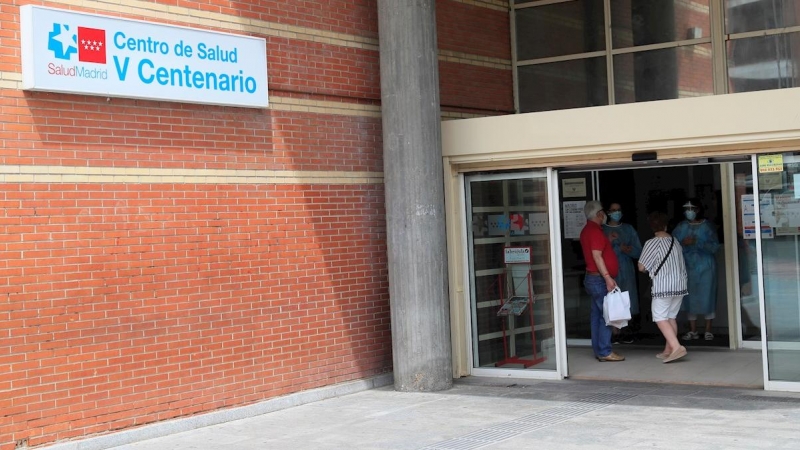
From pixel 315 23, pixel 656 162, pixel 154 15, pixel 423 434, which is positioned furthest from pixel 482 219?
pixel 154 15

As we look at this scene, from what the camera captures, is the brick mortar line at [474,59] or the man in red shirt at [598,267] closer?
the man in red shirt at [598,267]

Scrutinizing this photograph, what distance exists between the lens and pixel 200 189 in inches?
365

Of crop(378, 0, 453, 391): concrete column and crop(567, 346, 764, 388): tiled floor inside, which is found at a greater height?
crop(378, 0, 453, 391): concrete column

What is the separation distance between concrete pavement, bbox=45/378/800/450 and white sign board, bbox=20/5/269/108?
2900mm

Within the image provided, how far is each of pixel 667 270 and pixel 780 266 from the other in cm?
186

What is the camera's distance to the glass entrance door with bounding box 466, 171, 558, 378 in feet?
36.2

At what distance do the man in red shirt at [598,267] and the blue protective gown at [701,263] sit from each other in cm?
147

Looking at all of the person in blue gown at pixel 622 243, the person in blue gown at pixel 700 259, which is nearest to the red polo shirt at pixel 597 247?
the person in blue gown at pixel 622 243

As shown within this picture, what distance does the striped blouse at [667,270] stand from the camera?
1134cm

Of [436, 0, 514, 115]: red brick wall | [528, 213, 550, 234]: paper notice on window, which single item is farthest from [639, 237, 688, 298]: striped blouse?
[436, 0, 514, 115]: red brick wall

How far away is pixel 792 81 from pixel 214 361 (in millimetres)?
7260

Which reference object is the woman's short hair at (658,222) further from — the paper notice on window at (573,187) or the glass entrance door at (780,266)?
the paper notice on window at (573,187)

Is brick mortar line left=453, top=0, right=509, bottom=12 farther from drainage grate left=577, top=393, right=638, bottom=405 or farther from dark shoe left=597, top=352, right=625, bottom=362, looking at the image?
Answer: drainage grate left=577, top=393, right=638, bottom=405

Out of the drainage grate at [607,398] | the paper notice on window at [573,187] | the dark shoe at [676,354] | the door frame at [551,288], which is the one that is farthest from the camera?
the paper notice on window at [573,187]
